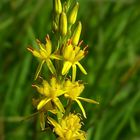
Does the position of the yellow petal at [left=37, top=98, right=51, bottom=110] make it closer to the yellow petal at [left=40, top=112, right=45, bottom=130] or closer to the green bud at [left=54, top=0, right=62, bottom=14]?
the yellow petal at [left=40, top=112, right=45, bottom=130]

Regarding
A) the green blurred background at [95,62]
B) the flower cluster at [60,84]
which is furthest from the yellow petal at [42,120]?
the green blurred background at [95,62]

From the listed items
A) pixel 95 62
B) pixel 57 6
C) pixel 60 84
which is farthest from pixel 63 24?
pixel 95 62

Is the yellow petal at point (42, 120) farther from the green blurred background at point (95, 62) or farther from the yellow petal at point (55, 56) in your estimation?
the green blurred background at point (95, 62)

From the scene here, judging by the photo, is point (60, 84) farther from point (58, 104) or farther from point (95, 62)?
point (95, 62)

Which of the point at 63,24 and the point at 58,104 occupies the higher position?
the point at 63,24

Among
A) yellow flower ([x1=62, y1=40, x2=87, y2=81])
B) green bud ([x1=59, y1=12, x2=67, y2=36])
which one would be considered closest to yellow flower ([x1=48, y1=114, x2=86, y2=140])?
yellow flower ([x1=62, y1=40, x2=87, y2=81])
